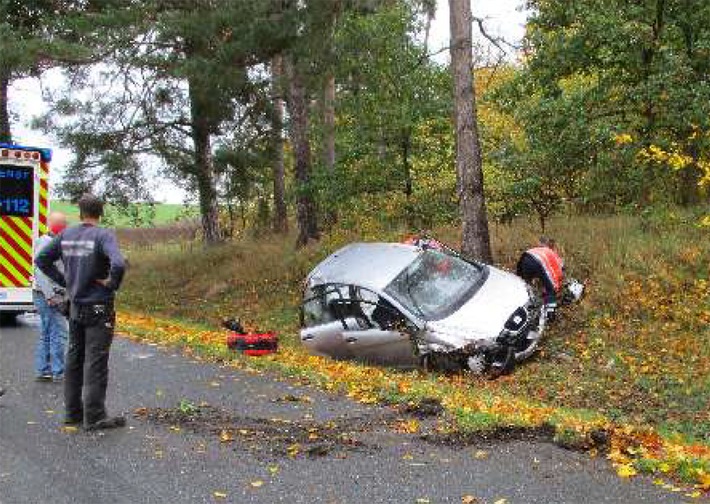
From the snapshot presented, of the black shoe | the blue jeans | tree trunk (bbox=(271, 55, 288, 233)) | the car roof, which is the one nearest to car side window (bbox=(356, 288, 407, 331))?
the car roof

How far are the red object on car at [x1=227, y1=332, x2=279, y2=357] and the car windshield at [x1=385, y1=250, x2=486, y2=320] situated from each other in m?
1.85

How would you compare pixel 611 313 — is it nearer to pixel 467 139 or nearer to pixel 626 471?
pixel 467 139

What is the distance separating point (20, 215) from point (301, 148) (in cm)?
909

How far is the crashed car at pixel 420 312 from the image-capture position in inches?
469

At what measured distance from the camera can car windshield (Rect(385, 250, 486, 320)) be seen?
40.9ft

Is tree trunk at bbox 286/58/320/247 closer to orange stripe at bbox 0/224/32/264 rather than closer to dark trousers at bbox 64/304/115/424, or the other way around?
orange stripe at bbox 0/224/32/264

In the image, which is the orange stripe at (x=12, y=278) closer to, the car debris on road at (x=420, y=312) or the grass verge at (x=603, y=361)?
the grass verge at (x=603, y=361)

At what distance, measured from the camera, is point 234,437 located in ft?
23.8

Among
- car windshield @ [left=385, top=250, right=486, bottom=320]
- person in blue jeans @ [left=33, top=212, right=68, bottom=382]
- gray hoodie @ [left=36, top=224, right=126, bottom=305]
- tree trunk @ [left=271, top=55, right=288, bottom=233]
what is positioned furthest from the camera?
tree trunk @ [left=271, top=55, right=288, bottom=233]

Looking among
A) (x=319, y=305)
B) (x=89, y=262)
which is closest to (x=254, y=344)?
(x=319, y=305)

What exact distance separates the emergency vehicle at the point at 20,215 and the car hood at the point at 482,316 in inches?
296

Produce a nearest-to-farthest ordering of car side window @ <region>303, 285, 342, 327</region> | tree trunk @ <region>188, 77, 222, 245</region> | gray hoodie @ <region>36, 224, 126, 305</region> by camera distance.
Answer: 1. gray hoodie @ <region>36, 224, 126, 305</region>
2. car side window @ <region>303, 285, 342, 327</region>
3. tree trunk @ <region>188, 77, 222, 245</region>

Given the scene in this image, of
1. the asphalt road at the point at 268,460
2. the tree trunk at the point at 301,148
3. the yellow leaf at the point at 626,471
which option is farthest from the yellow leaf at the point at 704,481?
the tree trunk at the point at 301,148

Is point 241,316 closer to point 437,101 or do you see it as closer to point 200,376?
point 437,101
